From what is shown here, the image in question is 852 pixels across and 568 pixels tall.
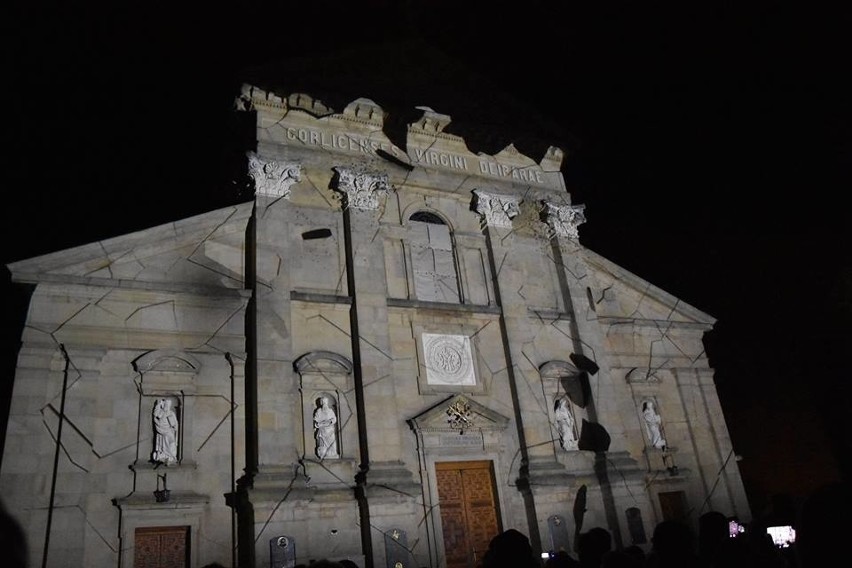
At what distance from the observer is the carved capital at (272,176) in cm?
1596

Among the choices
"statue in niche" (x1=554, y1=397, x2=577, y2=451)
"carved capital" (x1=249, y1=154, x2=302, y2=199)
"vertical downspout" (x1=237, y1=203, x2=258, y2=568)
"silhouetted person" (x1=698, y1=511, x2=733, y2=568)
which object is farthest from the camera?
"statue in niche" (x1=554, y1=397, x2=577, y2=451)

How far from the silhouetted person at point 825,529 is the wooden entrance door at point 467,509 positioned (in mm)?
13252

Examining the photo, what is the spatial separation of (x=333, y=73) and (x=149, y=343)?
970cm

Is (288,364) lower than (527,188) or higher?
lower

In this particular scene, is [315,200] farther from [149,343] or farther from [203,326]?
[149,343]

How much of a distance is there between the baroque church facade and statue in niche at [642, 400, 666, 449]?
45 mm

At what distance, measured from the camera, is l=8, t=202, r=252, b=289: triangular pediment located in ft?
42.6

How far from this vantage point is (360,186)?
17109 mm

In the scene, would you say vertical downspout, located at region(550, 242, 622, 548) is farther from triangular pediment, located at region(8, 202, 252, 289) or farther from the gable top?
triangular pediment, located at region(8, 202, 252, 289)

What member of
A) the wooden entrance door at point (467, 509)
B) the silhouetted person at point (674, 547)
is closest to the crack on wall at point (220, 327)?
the wooden entrance door at point (467, 509)

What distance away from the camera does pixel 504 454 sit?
624 inches

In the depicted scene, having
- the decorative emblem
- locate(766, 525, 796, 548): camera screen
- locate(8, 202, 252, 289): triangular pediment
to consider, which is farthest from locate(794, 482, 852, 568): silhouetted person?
locate(8, 202, 252, 289): triangular pediment

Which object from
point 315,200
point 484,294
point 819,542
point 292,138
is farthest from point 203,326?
A: point 819,542

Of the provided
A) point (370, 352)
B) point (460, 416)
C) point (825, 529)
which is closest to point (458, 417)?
point (460, 416)
